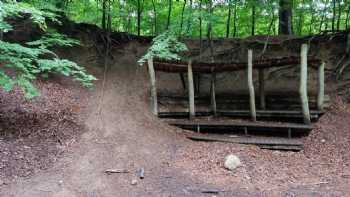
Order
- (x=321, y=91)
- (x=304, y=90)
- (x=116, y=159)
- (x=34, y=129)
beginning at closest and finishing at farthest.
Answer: (x=116, y=159) → (x=34, y=129) → (x=304, y=90) → (x=321, y=91)

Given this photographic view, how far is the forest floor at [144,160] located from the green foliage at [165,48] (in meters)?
2.17

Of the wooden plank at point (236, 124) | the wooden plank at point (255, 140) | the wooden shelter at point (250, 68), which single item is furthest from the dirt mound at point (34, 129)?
the wooden plank at point (255, 140)

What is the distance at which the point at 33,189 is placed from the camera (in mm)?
5113

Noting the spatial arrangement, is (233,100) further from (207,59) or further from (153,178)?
(153,178)

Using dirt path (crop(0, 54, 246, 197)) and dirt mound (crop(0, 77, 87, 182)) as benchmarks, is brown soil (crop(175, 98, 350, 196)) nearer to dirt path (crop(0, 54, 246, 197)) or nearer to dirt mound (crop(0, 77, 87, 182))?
dirt path (crop(0, 54, 246, 197))

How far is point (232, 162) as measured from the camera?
246 inches

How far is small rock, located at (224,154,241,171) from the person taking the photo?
6195 millimetres

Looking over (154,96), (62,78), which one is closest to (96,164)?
(154,96)

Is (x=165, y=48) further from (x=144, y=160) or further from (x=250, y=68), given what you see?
(x=144, y=160)

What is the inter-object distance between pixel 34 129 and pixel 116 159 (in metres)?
2.26

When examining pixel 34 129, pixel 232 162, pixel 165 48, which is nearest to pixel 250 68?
pixel 165 48

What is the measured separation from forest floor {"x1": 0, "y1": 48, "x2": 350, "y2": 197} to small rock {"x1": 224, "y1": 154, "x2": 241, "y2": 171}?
0.11 meters

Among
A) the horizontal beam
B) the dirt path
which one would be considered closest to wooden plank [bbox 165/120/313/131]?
the dirt path

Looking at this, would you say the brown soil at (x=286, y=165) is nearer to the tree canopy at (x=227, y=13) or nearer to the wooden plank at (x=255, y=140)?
the wooden plank at (x=255, y=140)
